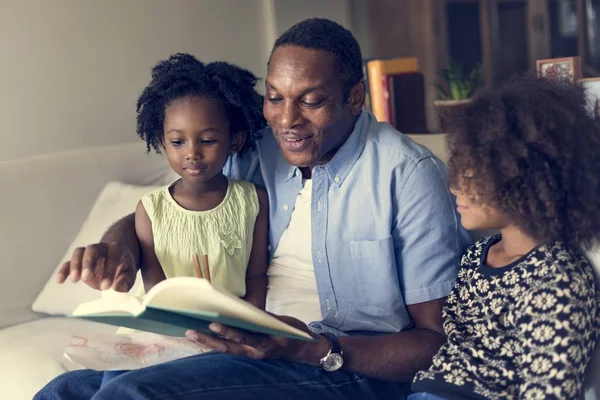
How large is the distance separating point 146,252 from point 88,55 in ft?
3.96

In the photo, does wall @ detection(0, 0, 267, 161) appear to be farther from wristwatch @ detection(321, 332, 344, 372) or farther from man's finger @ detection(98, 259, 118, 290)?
wristwatch @ detection(321, 332, 344, 372)

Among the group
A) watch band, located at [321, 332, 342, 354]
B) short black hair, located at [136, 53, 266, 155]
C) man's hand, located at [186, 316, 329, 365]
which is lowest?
watch band, located at [321, 332, 342, 354]

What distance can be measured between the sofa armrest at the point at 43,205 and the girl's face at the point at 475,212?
118cm

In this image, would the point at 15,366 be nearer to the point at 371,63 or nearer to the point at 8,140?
the point at 8,140

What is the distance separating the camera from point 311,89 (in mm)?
1560

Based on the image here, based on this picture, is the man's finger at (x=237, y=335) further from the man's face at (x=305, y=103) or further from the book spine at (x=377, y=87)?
the book spine at (x=377, y=87)

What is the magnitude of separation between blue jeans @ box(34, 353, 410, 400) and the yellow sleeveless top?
0.26 m

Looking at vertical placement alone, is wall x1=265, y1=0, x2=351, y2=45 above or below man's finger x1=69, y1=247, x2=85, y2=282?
above

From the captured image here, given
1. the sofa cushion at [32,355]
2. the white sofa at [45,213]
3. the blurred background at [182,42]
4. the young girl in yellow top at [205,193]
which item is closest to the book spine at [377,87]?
the blurred background at [182,42]

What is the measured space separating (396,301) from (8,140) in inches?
59.3

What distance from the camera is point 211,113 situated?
5.54 ft

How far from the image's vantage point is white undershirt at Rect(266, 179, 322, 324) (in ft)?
5.50

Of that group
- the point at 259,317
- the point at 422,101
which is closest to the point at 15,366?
the point at 259,317

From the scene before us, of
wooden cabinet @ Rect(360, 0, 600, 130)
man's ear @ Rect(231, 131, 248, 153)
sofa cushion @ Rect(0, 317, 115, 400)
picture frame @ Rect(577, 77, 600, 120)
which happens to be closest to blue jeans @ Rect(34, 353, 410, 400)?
sofa cushion @ Rect(0, 317, 115, 400)
